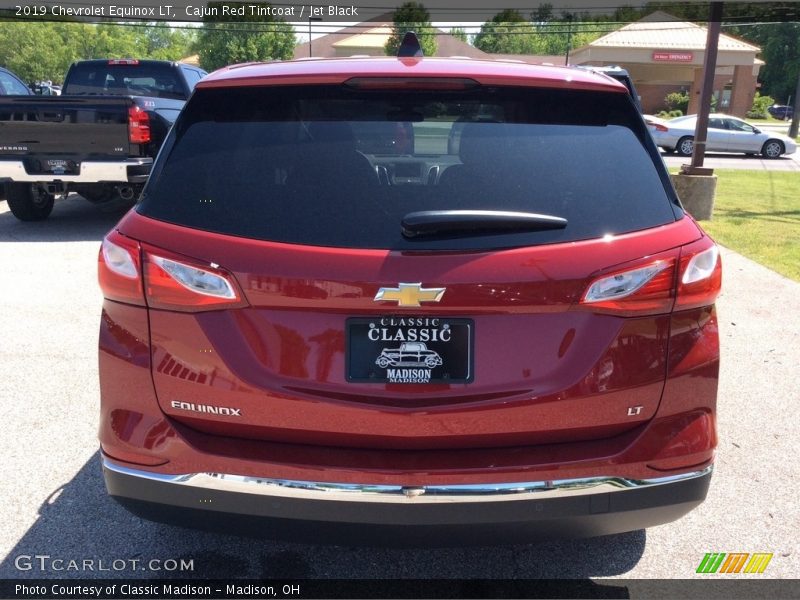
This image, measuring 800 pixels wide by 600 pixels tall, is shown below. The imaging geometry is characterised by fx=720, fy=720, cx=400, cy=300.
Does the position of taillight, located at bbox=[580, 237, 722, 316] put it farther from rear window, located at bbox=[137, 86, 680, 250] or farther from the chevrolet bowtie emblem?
the chevrolet bowtie emblem

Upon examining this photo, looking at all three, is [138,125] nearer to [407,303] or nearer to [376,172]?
[376,172]

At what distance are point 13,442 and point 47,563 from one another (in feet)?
3.94

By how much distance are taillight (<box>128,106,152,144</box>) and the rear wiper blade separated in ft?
24.9

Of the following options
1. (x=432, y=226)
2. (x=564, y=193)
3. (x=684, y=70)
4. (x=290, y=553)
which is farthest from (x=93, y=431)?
(x=684, y=70)

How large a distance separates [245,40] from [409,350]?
2514 inches

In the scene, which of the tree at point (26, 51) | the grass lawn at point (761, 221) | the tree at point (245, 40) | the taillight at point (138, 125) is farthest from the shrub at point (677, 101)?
the tree at point (26, 51)

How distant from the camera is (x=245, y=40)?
6059cm

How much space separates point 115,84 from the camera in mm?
11602

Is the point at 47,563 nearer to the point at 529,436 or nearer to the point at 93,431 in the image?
the point at 93,431

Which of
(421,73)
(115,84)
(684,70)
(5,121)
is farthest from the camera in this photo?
(684,70)

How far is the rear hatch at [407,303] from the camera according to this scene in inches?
81.5

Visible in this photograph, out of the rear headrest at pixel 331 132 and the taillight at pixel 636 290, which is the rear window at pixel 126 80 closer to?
the rear headrest at pixel 331 132

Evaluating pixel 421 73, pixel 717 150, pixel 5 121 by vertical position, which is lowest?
pixel 717 150

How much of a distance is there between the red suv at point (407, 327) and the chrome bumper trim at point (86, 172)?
7012mm
